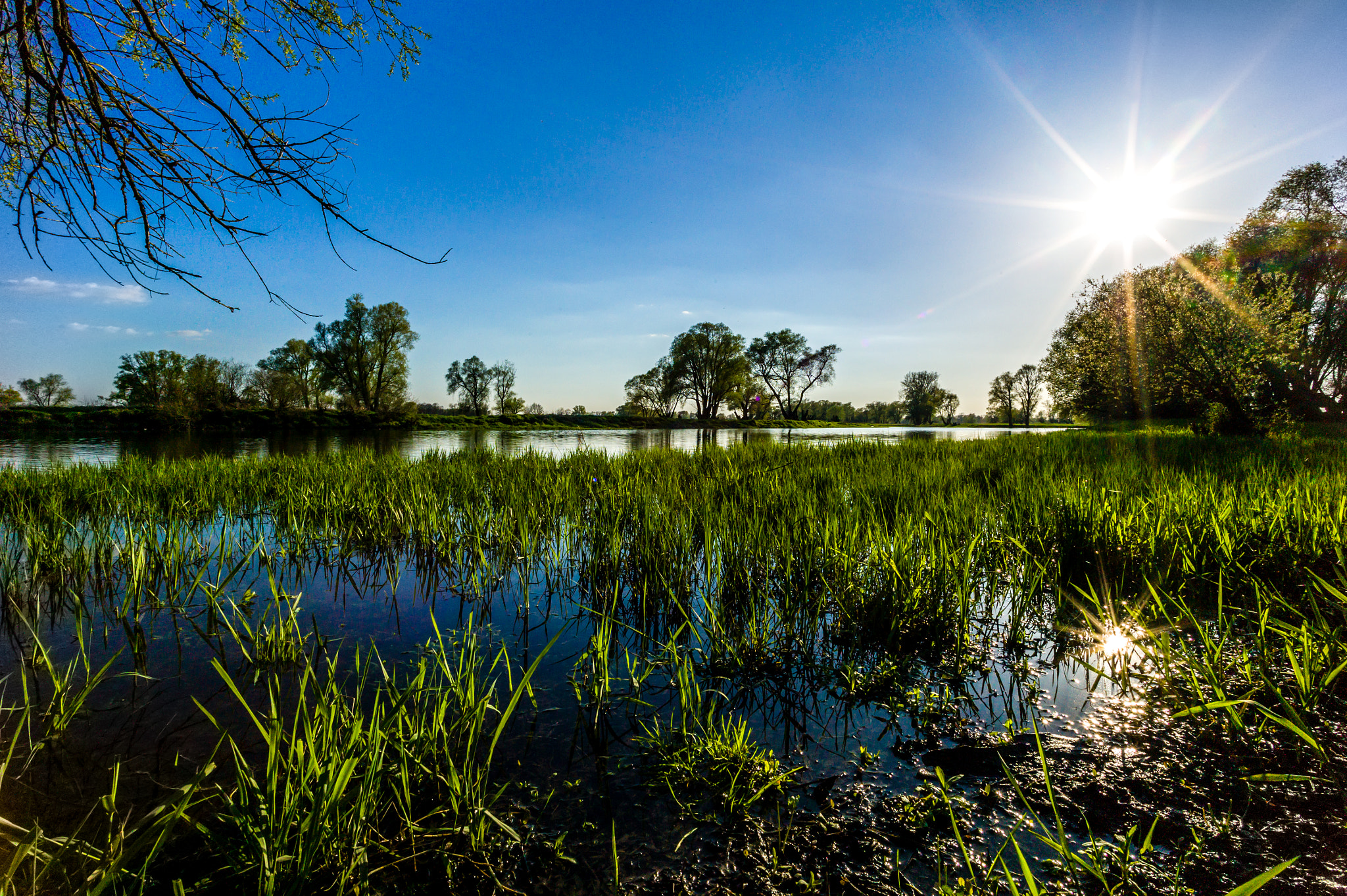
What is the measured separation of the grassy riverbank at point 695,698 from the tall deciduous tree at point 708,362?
2660 inches

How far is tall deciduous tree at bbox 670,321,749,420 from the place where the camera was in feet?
240

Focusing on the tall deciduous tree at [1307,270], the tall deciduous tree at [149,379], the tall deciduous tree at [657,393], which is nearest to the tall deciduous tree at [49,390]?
the tall deciduous tree at [149,379]

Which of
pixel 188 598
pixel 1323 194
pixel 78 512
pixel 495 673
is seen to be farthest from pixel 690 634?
pixel 1323 194

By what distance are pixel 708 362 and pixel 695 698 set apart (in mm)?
72036

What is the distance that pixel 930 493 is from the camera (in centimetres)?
708

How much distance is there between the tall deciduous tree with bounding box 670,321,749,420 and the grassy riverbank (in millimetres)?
67555

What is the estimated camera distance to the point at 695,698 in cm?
291

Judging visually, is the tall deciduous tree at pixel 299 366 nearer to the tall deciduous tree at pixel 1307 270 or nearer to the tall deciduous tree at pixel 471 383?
the tall deciduous tree at pixel 471 383

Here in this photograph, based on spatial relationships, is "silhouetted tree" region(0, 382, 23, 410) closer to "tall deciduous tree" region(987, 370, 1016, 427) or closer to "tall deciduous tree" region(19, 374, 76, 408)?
"tall deciduous tree" region(19, 374, 76, 408)

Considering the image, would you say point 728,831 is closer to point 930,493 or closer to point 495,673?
point 495,673

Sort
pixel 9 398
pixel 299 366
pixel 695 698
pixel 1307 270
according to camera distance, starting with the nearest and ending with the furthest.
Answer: pixel 695 698
pixel 1307 270
pixel 9 398
pixel 299 366

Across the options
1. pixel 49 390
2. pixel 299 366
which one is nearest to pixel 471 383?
pixel 299 366

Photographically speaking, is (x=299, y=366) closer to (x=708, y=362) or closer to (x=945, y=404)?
(x=708, y=362)

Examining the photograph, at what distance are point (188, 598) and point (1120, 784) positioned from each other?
20.9ft
